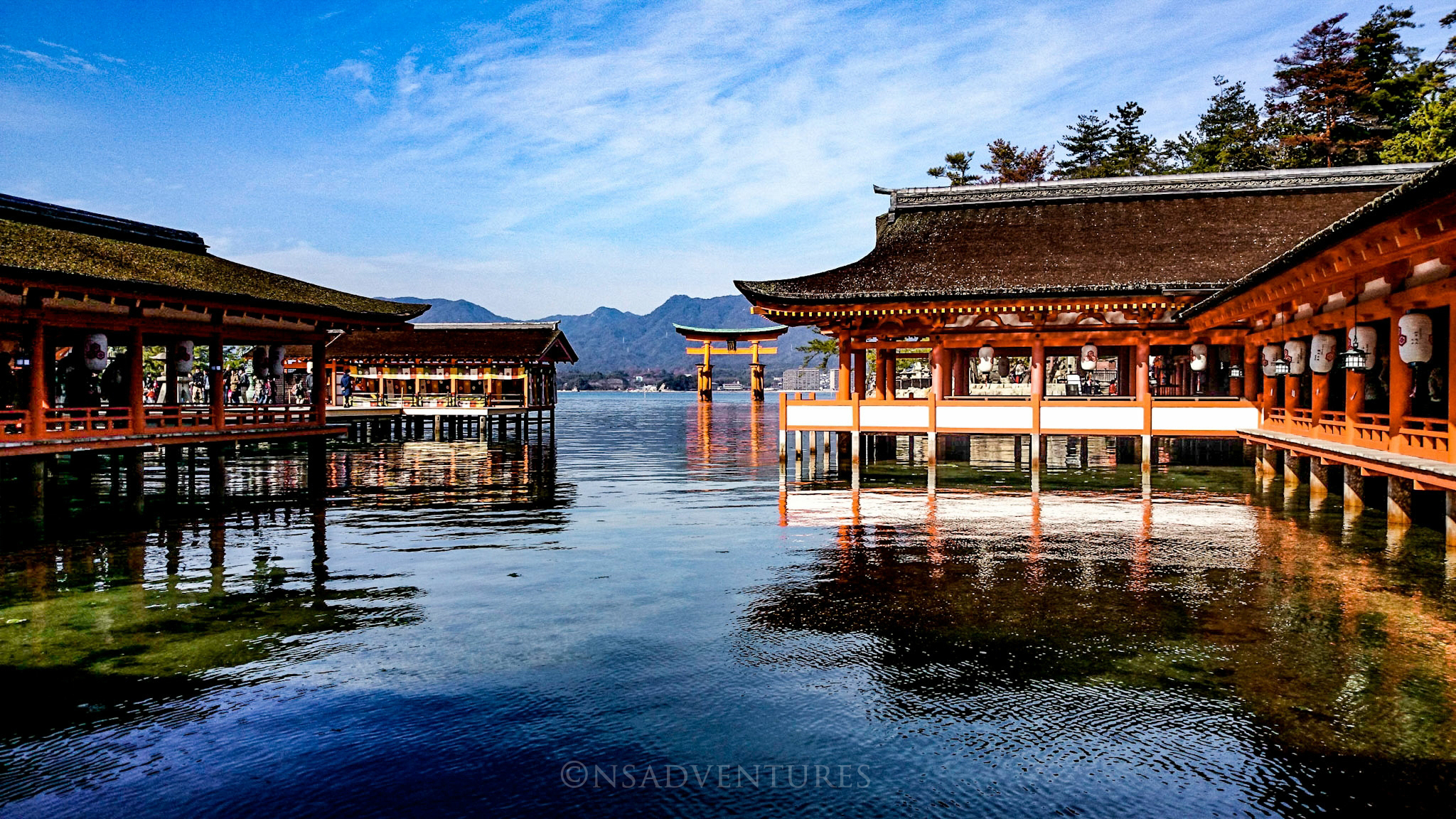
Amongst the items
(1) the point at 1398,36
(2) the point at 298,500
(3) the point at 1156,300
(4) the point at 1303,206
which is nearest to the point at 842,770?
(2) the point at 298,500

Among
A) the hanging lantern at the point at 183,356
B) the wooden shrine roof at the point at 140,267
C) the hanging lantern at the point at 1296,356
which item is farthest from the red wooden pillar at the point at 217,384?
the hanging lantern at the point at 1296,356

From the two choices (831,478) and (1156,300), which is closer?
(1156,300)

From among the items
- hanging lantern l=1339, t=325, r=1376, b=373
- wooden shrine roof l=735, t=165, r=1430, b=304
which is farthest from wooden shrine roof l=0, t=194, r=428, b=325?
hanging lantern l=1339, t=325, r=1376, b=373

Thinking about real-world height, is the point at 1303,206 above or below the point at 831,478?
above

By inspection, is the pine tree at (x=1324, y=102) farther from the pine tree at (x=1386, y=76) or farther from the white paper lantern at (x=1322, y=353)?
the white paper lantern at (x=1322, y=353)

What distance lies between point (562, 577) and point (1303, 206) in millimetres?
24710

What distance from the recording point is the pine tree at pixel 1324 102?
46000mm

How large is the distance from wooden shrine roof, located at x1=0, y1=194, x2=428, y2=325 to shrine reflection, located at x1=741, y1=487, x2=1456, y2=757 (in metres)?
14.5

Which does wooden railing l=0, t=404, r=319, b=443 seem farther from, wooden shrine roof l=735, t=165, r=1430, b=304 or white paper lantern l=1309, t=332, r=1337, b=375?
white paper lantern l=1309, t=332, r=1337, b=375

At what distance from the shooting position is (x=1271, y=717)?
7.04 meters

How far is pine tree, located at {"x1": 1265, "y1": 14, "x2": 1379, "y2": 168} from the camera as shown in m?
46.0

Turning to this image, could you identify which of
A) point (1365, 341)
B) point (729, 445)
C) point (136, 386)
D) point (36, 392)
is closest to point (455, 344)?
point (729, 445)

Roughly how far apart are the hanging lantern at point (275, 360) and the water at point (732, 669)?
34.6ft

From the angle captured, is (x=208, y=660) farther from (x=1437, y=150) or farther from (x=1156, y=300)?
(x=1437, y=150)
